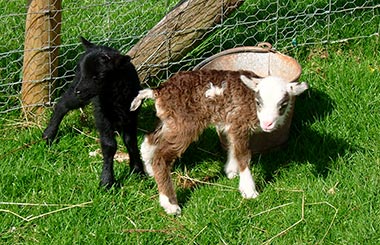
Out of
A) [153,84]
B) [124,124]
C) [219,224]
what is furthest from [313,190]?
[153,84]

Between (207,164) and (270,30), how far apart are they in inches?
64.4

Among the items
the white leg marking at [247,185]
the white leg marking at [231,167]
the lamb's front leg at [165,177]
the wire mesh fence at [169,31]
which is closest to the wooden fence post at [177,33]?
the wire mesh fence at [169,31]

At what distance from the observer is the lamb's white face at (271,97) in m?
4.46

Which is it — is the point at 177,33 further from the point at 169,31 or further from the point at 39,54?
the point at 39,54

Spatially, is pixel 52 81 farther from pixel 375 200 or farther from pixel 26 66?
pixel 375 200

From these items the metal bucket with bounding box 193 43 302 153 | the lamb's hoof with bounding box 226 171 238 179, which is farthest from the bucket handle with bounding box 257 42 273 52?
the lamb's hoof with bounding box 226 171 238 179

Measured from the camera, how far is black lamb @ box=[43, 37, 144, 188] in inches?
182

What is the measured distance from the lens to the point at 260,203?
4.70 m

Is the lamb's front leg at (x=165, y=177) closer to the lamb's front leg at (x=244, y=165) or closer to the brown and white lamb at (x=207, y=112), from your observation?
the brown and white lamb at (x=207, y=112)

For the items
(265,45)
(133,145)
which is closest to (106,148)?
(133,145)

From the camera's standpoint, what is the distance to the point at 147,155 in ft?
16.2

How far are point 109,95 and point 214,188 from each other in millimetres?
846

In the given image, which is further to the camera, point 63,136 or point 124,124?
point 63,136

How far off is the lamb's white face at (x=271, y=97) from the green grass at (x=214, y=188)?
513mm
